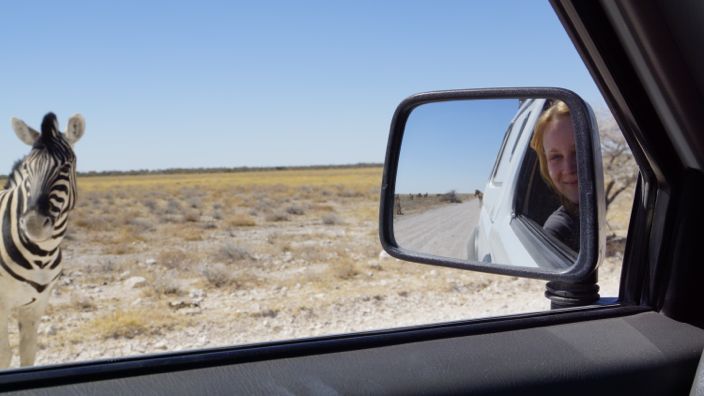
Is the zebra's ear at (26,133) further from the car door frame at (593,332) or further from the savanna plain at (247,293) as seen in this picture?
the car door frame at (593,332)

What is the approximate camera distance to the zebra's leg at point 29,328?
535cm

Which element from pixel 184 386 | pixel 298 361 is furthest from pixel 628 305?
pixel 184 386

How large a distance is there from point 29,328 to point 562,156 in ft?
17.3

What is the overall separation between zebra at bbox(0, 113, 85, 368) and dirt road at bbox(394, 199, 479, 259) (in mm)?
4736

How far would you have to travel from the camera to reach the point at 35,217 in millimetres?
6102

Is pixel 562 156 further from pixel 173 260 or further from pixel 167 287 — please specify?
pixel 173 260

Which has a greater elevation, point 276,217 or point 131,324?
point 131,324

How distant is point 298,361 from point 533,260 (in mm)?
749

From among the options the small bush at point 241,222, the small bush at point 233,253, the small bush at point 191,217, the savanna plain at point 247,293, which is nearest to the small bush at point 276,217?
the small bush at point 241,222

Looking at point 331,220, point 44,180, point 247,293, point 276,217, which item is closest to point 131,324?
point 44,180

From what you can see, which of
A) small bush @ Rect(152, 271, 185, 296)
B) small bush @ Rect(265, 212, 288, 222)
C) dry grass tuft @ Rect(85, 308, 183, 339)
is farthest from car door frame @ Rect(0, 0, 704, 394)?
small bush @ Rect(265, 212, 288, 222)

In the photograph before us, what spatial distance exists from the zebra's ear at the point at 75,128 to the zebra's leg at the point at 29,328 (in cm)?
166

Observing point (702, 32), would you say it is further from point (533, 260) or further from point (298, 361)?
point (298, 361)

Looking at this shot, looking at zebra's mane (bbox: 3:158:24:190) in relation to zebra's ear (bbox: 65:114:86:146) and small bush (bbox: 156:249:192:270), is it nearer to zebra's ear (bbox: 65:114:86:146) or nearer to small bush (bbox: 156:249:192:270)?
zebra's ear (bbox: 65:114:86:146)
